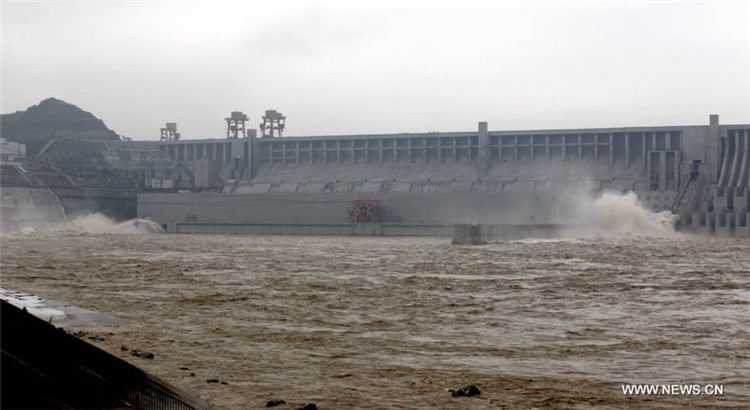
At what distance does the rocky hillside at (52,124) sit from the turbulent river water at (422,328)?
225 feet

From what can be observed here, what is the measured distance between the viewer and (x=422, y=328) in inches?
562

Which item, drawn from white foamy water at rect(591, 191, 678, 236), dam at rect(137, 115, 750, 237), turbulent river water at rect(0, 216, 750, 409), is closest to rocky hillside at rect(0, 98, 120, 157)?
dam at rect(137, 115, 750, 237)

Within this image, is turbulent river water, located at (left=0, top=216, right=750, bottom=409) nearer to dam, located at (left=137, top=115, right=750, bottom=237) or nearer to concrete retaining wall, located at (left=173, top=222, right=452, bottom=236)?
dam, located at (left=137, top=115, right=750, bottom=237)

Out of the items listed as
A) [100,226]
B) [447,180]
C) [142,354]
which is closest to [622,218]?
[447,180]

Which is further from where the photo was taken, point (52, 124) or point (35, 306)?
point (52, 124)

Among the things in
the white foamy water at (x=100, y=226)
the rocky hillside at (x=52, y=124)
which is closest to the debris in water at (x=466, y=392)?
the white foamy water at (x=100, y=226)

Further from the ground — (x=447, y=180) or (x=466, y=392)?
(x=447, y=180)

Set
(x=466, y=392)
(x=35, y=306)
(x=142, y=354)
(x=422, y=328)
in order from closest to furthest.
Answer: (x=466, y=392) → (x=142, y=354) → (x=422, y=328) → (x=35, y=306)

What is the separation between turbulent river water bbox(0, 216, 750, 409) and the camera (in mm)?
9273

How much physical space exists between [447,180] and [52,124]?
167ft

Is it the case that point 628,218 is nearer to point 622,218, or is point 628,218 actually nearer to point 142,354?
point 622,218

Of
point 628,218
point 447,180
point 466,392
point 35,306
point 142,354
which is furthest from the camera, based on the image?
point 447,180

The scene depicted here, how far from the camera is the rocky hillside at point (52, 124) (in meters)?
94.4

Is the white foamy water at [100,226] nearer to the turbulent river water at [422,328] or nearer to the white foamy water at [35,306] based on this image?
the turbulent river water at [422,328]
